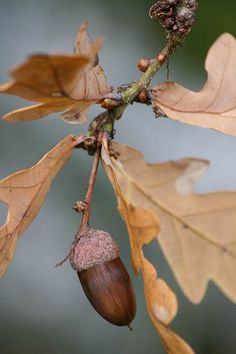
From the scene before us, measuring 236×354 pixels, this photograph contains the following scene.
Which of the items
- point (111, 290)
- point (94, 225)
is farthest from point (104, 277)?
point (94, 225)

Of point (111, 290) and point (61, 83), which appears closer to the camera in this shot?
point (61, 83)

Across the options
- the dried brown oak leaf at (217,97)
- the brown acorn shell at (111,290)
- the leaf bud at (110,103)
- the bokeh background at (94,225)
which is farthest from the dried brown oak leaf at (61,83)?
the bokeh background at (94,225)

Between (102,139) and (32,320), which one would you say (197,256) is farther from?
(32,320)

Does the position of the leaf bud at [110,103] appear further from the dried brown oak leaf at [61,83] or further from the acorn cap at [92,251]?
the acorn cap at [92,251]

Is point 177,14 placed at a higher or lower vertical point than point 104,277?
higher

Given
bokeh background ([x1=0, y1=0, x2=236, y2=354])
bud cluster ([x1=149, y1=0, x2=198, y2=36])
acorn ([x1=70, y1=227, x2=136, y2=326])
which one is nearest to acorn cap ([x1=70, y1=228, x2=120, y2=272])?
acorn ([x1=70, y1=227, x2=136, y2=326])

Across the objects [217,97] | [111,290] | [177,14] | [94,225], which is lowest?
[111,290]

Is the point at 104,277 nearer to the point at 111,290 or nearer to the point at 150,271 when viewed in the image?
the point at 111,290

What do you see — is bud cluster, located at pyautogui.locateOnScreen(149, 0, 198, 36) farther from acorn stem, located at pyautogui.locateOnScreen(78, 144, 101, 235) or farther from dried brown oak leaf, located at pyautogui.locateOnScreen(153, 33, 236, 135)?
acorn stem, located at pyautogui.locateOnScreen(78, 144, 101, 235)
